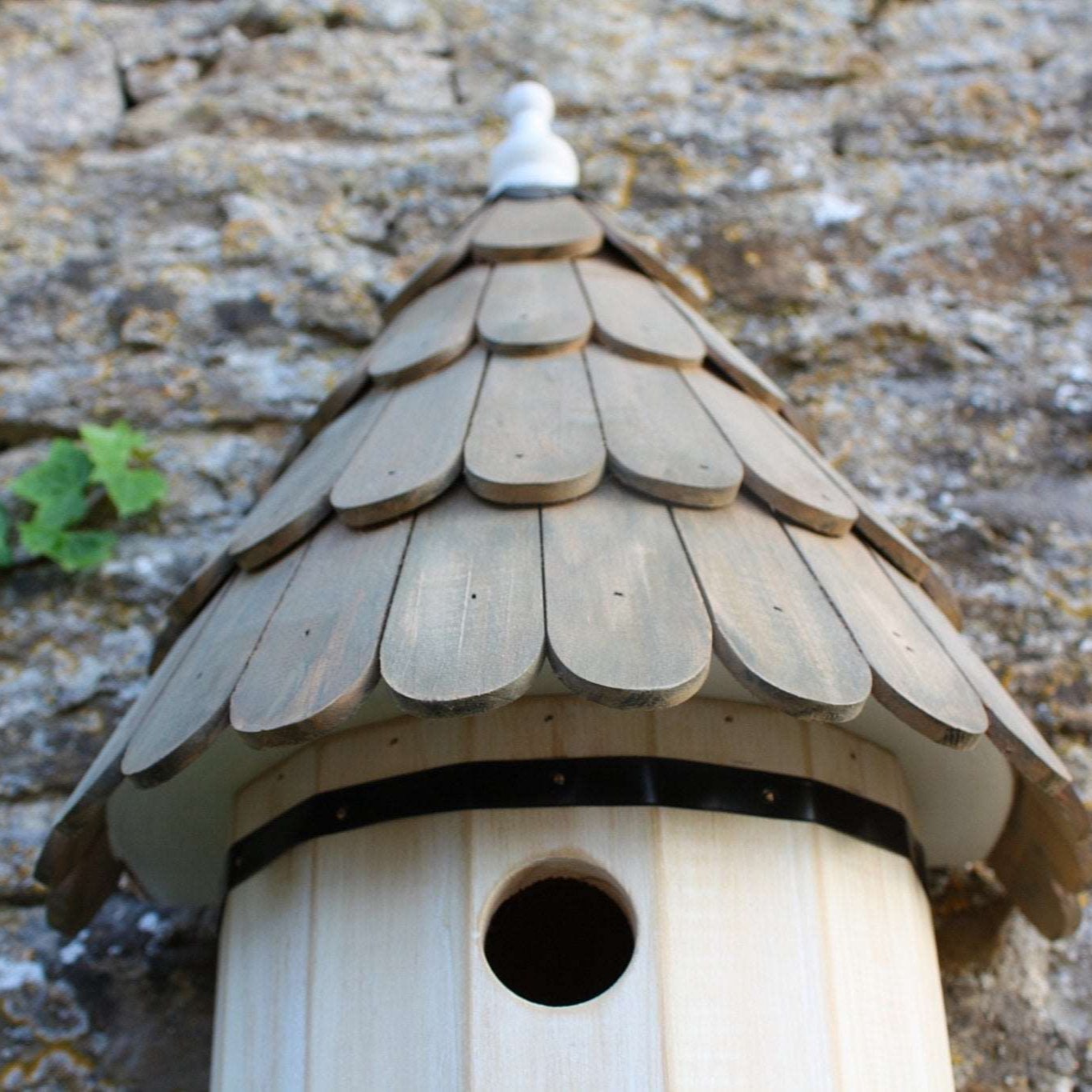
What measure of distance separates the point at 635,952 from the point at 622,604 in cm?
28

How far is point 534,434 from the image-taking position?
1.33 m

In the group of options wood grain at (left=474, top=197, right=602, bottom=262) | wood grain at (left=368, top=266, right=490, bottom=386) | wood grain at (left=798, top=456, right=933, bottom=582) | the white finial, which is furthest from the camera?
the white finial

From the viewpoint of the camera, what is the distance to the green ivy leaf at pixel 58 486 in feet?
6.40

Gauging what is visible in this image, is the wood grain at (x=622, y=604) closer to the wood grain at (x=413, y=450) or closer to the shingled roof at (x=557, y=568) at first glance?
the shingled roof at (x=557, y=568)

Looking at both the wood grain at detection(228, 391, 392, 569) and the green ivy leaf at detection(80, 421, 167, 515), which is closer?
the wood grain at detection(228, 391, 392, 569)

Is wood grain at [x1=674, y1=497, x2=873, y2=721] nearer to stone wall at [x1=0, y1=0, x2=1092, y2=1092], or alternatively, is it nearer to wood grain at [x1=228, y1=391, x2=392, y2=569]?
wood grain at [x1=228, y1=391, x2=392, y2=569]

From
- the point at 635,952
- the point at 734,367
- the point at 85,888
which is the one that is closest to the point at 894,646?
the point at 635,952

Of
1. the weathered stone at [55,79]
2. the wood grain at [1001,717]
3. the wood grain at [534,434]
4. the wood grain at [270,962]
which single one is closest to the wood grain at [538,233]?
the wood grain at [534,434]

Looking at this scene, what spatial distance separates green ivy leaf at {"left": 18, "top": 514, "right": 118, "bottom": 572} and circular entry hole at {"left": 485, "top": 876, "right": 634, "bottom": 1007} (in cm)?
78

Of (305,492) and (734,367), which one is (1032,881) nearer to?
(734,367)

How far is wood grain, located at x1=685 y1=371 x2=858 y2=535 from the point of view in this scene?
1.33 m

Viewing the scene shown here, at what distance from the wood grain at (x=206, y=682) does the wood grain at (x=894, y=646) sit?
0.48 m

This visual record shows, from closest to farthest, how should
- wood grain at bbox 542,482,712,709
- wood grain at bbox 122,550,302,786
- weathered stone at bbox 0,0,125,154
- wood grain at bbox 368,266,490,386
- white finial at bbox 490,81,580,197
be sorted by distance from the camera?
wood grain at bbox 542,482,712,709
wood grain at bbox 122,550,302,786
wood grain at bbox 368,266,490,386
white finial at bbox 490,81,580,197
weathered stone at bbox 0,0,125,154

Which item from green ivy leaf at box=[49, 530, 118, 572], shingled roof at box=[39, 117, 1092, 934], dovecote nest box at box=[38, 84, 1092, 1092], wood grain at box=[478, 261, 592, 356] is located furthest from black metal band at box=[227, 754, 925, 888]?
green ivy leaf at box=[49, 530, 118, 572]
